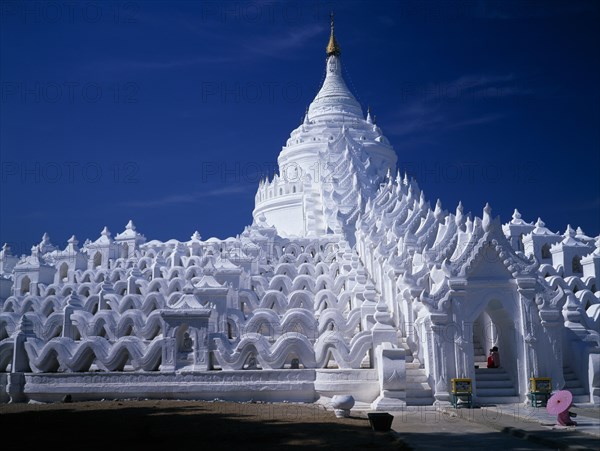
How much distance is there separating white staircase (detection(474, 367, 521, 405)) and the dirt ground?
402 centimetres

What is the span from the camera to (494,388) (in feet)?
52.3

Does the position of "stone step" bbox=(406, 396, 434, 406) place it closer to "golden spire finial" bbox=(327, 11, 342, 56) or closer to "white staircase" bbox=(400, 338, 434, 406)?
"white staircase" bbox=(400, 338, 434, 406)

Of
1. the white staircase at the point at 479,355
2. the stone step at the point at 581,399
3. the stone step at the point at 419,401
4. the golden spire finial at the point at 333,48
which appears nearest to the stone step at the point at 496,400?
the stone step at the point at 419,401

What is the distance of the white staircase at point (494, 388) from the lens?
50.7 ft

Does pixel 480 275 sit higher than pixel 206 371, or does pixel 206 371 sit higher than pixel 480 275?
pixel 480 275

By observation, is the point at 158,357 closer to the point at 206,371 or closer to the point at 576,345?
the point at 206,371

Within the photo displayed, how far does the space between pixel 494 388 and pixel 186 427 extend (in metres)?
8.20

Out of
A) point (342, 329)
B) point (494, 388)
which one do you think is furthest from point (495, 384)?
point (342, 329)

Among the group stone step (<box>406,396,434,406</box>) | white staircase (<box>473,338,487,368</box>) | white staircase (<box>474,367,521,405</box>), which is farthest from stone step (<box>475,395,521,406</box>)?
white staircase (<box>473,338,487,368</box>)

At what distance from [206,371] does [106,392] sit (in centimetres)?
263

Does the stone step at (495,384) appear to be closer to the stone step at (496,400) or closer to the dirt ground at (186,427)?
the stone step at (496,400)

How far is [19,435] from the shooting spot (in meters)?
10.6

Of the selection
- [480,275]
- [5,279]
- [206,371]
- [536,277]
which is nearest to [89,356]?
[206,371]

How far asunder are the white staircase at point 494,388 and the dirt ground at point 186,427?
4015mm
